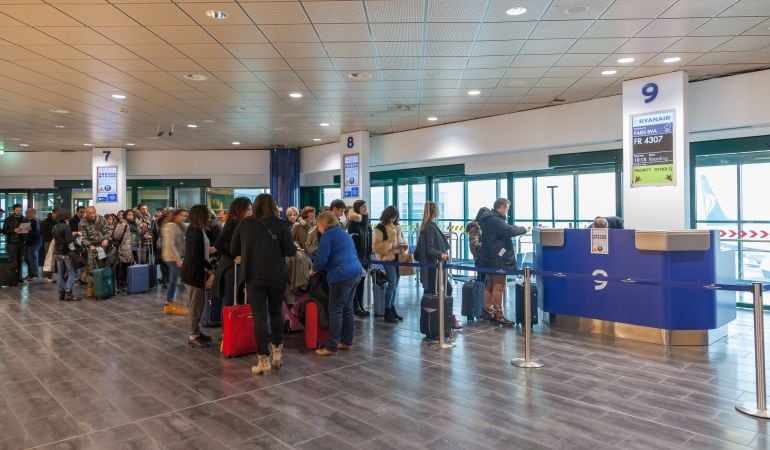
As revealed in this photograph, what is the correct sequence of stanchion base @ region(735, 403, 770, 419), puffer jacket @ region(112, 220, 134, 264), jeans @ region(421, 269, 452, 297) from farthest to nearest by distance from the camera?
puffer jacket @ region(112, 220, 134, 264), jeans @ region(421, 269, 452, 297), stanchion base @ region(735, 403, 770, 419)

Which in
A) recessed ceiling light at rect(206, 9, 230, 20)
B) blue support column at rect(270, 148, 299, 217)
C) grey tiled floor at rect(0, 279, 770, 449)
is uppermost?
recessed ceiling light at rect(206, 9, 230, 20)

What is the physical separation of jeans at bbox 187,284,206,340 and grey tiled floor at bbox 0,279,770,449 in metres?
0.21

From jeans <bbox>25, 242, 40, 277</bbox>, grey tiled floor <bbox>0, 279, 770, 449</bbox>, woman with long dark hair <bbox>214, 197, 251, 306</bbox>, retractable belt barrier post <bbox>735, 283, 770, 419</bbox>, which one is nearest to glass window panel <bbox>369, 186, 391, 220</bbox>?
jeans <bbox>25, 242, 40, 277</bbox>

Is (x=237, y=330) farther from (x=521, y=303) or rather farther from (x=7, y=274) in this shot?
(x=7, y=274)

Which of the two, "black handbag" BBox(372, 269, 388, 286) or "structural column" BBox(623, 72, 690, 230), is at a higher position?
"structural column" BBox(623, 72, 690, 230)

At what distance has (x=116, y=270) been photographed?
9680 millimetres

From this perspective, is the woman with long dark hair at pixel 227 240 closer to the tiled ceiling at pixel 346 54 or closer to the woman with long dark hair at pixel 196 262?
the woman with long dark hair at pixel 196 262

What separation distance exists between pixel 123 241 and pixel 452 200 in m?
7.94

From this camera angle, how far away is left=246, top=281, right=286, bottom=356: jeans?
4.15m

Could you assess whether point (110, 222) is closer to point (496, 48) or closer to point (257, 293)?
point (257, 293)

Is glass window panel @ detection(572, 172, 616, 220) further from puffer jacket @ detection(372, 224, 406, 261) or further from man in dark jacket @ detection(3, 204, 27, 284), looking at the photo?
man in dark jacket @ detection(3, 204, 27, 284)

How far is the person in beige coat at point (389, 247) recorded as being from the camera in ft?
20.9

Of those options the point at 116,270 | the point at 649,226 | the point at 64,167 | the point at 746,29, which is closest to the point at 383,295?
the point at 649,226

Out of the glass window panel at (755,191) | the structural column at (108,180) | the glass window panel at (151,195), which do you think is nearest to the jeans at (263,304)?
the glass window panel at (755,191)
